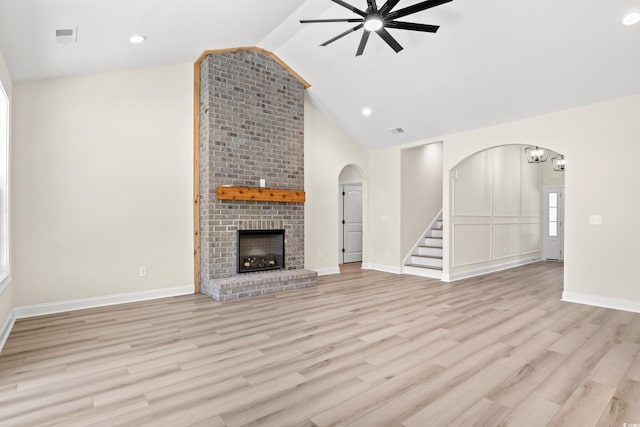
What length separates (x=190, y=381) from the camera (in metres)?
2.54

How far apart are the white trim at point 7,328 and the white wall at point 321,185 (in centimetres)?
422

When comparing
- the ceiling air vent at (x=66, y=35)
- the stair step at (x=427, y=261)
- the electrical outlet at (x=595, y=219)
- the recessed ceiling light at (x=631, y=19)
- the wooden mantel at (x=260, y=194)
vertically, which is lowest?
the stair step at (x=427, y=261)

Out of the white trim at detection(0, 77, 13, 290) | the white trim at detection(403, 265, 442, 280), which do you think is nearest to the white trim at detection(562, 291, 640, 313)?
the white trim at detection(403, 265, 442, 280)

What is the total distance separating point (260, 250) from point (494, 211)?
201 inches

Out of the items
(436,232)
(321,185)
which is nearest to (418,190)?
(436,232)

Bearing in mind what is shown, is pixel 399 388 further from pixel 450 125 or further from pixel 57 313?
pixel 450 125

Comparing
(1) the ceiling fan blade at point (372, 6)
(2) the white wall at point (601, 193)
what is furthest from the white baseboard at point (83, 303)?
(2) the white wall at point (601, 193)

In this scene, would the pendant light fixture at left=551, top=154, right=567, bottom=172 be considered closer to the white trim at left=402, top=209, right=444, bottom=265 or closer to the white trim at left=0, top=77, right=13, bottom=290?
the white trim at left=402, top=209, right=444, bottom=265

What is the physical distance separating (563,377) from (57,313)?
531 cm

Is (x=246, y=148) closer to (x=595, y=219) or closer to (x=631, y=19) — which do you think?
(x=631, y=19)

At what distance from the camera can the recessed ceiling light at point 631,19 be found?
3.39 metres

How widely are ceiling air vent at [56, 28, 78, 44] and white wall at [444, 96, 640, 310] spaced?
587 cm

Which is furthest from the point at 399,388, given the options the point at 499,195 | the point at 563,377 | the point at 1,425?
the point at 499,195

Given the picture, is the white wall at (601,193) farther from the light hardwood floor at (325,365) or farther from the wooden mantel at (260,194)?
the wooden mantel at (260,194)
